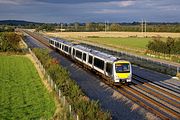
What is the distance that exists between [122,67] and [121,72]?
0.48m

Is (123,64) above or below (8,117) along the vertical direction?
above

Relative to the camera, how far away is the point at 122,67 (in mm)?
31922

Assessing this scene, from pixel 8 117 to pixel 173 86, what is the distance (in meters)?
16.7

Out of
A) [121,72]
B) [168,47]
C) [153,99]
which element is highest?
[121,72]

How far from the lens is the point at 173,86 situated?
33.8m

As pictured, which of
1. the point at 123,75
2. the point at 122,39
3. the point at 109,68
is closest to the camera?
the point at 123,75

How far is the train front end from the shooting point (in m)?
31.5

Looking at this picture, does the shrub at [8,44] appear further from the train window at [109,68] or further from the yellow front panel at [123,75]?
the yellow front panel at [123,75]

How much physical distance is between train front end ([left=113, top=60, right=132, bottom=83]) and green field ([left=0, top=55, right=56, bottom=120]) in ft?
19.8

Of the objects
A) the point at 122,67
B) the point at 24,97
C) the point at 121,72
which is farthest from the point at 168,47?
the point at 24,97

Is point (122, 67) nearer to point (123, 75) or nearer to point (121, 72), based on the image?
point (121, 72)

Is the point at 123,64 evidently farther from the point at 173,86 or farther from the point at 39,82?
the point at 39,82

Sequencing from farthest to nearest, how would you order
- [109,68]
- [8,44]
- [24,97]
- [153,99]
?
[8,44]
[109,68]
[24,97]
[153,99]

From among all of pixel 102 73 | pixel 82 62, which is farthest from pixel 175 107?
pixel 82 62
